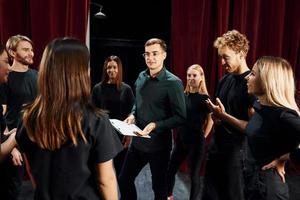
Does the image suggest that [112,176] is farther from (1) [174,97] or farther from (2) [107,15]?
(2) [107,15]

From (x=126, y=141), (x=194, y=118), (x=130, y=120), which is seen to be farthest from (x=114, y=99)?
(x=194, y=118)

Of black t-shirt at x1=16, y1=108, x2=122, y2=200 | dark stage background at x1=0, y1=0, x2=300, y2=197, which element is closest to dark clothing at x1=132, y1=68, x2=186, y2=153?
black t-shirt at x1=16, y1=108, x2=122, y2=200

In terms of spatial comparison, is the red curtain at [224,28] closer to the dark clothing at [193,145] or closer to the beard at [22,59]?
the dark clothing at [193,145]

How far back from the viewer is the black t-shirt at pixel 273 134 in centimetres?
172

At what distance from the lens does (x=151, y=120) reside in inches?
102

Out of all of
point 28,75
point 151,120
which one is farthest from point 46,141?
point 28,75

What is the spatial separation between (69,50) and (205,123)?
215 centimetres

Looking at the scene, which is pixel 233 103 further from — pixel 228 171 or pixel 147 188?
Answer: pixel 147 188

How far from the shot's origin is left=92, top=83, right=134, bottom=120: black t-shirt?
10.5ft

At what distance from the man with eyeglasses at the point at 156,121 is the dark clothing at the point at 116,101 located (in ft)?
1.97

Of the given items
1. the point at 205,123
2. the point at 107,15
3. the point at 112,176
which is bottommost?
the point at 205,123

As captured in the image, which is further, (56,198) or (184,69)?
(184,69)

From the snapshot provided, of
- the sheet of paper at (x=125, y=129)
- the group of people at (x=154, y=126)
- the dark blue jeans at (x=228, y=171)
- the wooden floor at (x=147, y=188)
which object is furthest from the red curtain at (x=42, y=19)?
the dark blue jeans at (x=228, y=171)

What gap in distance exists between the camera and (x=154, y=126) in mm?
2500
